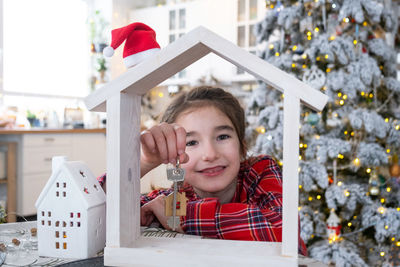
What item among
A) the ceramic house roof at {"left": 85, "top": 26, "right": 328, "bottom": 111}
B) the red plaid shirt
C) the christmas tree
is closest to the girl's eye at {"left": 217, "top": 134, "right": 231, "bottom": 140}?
the red plaid shirt

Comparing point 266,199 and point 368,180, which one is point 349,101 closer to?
point 368,180

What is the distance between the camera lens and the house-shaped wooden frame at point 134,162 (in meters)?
0.49

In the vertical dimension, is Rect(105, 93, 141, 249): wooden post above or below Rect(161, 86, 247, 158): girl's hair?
below

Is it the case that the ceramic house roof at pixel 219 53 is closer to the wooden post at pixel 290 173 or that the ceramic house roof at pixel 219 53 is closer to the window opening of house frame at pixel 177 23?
the wooden post at pixel 290 173

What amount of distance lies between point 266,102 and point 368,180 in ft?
2.63

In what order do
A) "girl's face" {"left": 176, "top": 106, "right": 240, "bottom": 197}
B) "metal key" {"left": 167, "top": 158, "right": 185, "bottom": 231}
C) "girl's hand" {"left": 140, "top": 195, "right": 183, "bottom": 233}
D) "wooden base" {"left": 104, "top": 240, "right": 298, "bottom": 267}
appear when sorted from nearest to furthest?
"wooden base" {"left": 104, "top": 240, "right": 298, "bottom": 267} < "metal key" {"left": 167, "top": 158, "right": 185, "bottom": 231} < "girl's hand" {"left": 140, "top": 195, "right": 183, "bottom": 233} < "girl's face" {"left": 176, "top": 106, "right": 240, "bottom": 197}

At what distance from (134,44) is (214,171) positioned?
0.40 meters

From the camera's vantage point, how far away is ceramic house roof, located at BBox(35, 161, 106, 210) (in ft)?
1.80

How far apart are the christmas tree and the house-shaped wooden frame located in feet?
5.78

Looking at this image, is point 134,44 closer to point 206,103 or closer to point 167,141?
point 167,141

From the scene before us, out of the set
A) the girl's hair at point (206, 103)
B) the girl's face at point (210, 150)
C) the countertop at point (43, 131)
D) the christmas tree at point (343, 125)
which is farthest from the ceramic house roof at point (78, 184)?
the countertop at point (43, 131)

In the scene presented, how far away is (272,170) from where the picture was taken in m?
0.98

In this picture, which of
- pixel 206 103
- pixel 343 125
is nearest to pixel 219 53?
pixel 206 103

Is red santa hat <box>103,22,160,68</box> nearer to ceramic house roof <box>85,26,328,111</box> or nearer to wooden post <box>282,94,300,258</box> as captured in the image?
ceramic house roof <box>85,26,328,111</box>
